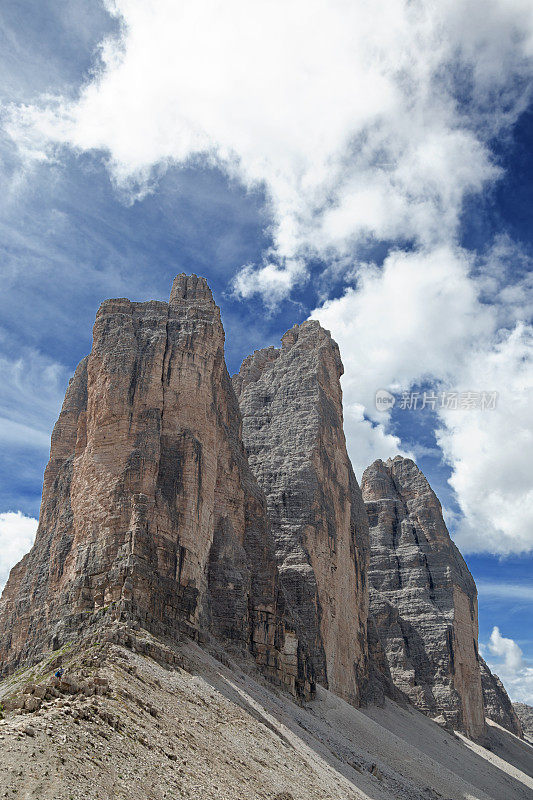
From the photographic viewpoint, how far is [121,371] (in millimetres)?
49062

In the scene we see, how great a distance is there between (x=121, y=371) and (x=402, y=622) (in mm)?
69431

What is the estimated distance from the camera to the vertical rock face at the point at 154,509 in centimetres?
4125

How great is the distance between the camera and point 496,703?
126 m

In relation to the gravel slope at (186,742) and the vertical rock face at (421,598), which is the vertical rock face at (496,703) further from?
the gravel slope at (186,742)

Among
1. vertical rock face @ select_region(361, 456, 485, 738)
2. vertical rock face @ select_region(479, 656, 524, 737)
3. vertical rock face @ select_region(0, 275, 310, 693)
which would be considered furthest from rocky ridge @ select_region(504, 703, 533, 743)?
vertical rock face @ select_region(0, 275, 310, 693)

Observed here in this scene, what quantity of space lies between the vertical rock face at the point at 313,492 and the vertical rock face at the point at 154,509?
10236 mm

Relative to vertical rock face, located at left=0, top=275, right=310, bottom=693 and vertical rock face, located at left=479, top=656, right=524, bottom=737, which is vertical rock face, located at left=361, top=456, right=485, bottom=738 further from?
vertical rock face, located at left=0, top=275, right=310, bottom=693

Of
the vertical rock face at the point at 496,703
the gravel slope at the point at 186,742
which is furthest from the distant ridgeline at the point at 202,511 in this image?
the vertical rock face at the point at 496,703

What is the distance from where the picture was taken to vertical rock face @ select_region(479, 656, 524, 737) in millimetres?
124062

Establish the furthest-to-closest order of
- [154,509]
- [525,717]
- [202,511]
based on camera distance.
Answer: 1. [525,717]
2. [202,511]
3. [154,509]

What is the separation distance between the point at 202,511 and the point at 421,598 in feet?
223

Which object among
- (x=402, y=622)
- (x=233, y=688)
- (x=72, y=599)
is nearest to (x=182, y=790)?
(x=233, y=688)

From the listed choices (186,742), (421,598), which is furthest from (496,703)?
(186,742)

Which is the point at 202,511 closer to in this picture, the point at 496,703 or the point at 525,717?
the point at 496,703
